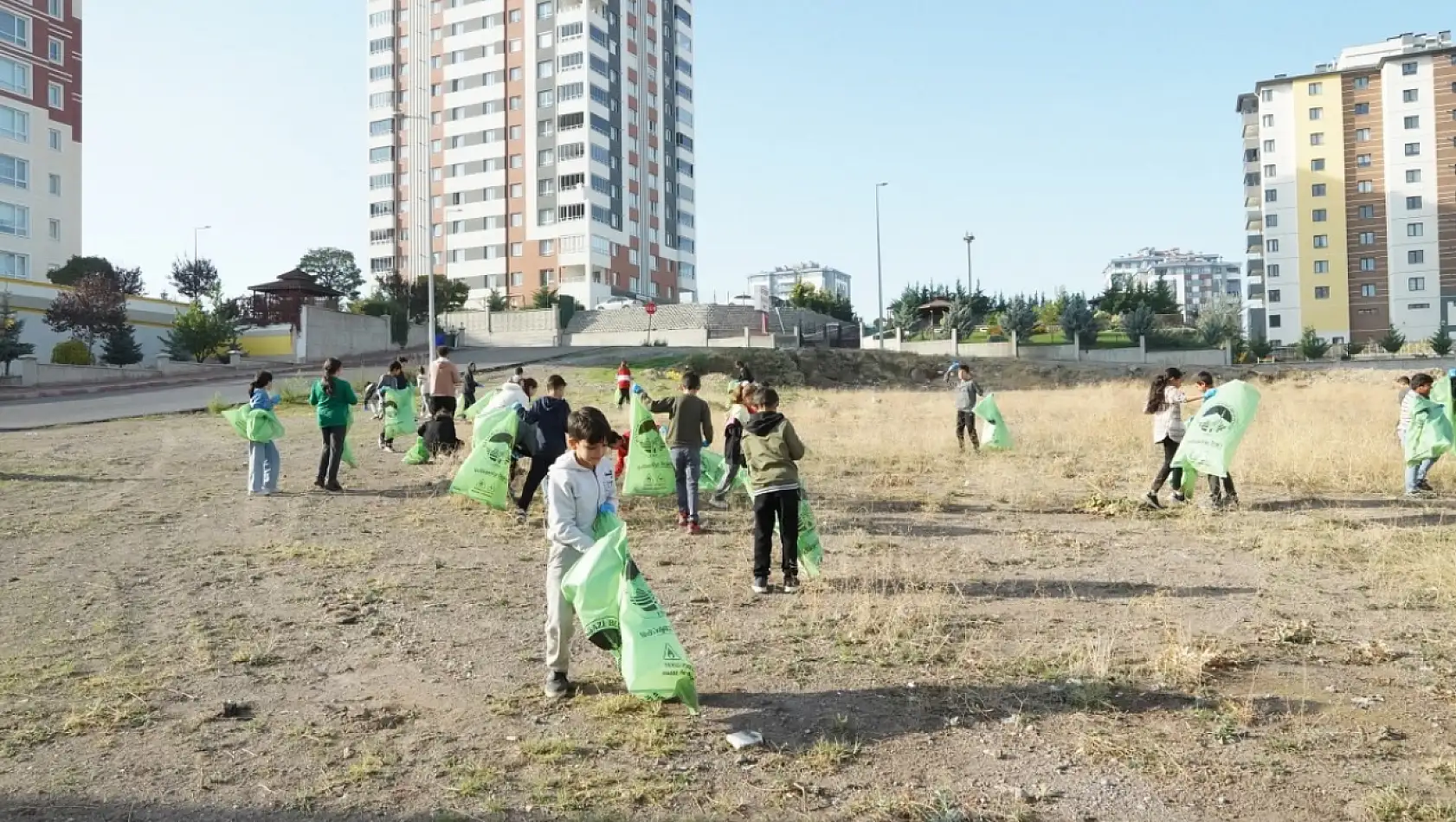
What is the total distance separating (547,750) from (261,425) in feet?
29.7

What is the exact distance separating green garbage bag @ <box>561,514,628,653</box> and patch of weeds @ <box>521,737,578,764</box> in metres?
0.50

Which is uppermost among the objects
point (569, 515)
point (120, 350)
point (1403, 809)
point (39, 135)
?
point (39, 135)

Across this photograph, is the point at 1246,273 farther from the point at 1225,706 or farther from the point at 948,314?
the point at 1225,706

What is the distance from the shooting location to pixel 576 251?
80.2 meters

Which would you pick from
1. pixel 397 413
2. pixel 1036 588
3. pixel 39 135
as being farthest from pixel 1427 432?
pixel 39 135

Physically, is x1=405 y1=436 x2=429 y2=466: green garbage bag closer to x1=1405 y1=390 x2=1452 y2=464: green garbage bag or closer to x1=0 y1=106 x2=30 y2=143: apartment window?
x1=1405 y1=390 x2=1452 y2=464: green garbage bag

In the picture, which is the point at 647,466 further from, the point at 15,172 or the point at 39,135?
the point at 39,135

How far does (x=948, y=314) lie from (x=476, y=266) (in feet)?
143

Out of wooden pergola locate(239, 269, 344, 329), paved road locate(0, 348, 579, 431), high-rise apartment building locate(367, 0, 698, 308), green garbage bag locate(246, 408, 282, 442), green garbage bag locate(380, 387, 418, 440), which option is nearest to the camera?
green garbage bag locate(246, 408, 282, 442)

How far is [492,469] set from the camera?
33.9 feet

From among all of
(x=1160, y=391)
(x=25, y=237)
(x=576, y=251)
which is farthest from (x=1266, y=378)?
(x=25, y=237)

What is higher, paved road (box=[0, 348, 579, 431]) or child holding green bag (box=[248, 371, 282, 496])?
paved road (box=[0, 348, 579, 431])

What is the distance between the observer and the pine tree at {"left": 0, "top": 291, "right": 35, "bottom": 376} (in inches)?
1373

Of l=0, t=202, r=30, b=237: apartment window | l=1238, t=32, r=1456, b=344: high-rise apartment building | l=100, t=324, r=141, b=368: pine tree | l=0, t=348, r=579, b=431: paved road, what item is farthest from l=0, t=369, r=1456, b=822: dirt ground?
l=1238, t=32, r=1456, b=344: high-rise apartment building
